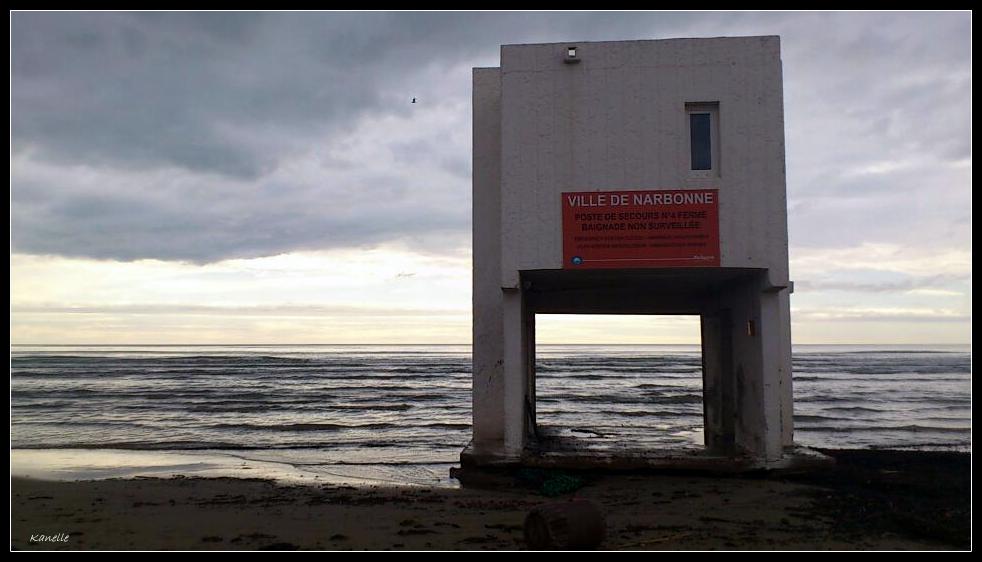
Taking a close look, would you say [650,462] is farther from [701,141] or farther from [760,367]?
[701,141]

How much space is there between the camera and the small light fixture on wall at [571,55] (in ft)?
37.4

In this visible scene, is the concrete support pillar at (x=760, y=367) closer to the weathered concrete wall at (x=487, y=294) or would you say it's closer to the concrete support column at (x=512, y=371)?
the concrete support column at (x=512, y=371)

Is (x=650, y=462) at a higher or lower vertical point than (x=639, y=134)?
lower

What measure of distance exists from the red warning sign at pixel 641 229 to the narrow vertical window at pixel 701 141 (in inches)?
20.5

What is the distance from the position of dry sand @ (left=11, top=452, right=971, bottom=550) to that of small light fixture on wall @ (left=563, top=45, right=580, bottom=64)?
6425 mm

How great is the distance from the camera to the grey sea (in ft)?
57.0

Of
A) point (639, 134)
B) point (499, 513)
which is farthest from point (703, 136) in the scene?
point (499, 513)

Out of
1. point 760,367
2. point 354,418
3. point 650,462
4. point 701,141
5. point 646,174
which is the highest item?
point 701,141

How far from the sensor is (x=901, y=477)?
12.0 meters

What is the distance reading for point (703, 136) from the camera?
37.3 ft

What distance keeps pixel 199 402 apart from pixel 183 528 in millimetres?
26949

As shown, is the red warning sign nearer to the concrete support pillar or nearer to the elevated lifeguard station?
the elevated lifeguard station

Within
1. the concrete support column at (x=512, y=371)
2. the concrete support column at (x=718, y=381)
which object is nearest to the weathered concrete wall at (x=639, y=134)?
the concrete support column at (x=512, y=371)

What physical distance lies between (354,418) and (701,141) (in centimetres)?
1953
